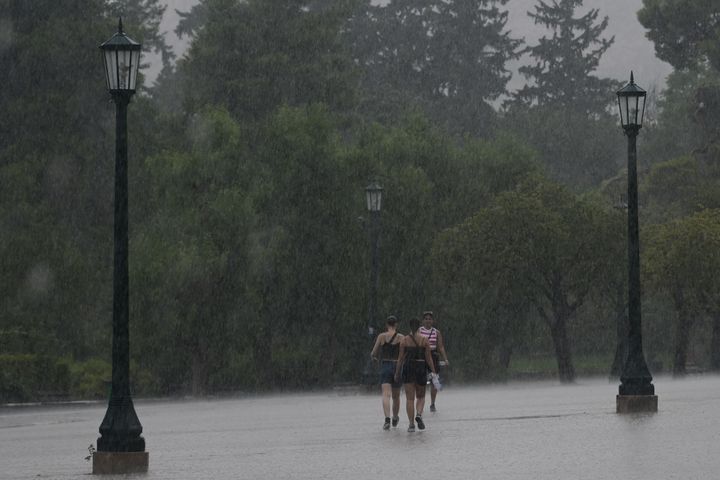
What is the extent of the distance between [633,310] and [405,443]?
7.86 m

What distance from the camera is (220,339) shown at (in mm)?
53781

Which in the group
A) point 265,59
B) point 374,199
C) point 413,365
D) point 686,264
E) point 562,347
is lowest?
point 562,347

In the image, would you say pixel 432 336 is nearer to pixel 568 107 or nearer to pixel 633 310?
pixel 633 310

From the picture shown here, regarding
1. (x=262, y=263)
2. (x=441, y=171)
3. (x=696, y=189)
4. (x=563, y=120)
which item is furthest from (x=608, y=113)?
(x=262, y=263)

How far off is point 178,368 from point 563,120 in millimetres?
61663

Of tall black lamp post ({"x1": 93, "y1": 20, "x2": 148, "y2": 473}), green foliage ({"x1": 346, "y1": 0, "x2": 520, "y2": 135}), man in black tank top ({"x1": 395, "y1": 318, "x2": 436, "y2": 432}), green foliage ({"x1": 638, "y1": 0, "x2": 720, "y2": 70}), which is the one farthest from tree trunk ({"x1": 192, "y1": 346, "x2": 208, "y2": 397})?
green foliage ({"x1": 346, "y1": 0, "x2": 520, "y2": 135})

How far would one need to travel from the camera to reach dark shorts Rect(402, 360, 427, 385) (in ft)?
79.3

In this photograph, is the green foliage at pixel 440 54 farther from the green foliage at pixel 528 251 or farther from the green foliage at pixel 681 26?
the green foliage at pixel 528 251

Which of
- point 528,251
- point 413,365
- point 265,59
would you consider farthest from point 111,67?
point 265,59

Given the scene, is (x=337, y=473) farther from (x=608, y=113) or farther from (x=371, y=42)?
(x=608, y=113)

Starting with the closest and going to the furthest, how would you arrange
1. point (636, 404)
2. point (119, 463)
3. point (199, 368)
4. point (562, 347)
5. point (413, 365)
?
1. point (119, 463)
2. point (413, 365)
3. point (636, 404)
4. point (199, 368)
5. point (562, 347)

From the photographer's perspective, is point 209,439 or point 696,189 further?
point 696,189

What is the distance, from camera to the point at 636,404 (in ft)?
87.9

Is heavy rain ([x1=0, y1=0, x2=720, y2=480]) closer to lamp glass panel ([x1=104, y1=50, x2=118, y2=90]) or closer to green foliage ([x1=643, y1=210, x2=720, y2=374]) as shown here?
green foliage ([x1=643, y1=210, x2=720, y2=374])
